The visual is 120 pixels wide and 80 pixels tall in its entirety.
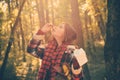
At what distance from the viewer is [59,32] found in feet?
13.9

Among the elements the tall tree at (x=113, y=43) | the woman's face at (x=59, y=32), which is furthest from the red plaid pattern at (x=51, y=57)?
the tall tree at (x=113, y=43)

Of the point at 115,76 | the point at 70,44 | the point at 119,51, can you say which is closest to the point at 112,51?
the point at 119,51

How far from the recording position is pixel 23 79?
17312mm

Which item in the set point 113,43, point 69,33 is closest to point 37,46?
point 69,33

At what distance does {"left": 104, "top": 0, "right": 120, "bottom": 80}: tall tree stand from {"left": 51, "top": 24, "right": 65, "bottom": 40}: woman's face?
238 cm

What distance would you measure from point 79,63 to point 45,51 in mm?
724

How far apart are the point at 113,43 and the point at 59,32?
2473 mm

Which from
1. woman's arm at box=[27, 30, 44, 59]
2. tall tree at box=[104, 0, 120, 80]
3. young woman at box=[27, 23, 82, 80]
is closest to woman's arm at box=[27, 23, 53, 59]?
woman's arm at box=[27, 30, 44, 59]

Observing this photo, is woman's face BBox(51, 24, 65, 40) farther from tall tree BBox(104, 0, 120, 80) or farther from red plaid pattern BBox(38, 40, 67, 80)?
tall tree BBox(104, 0, 120, 80)

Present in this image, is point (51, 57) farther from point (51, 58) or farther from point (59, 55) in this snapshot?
point (59, 55)

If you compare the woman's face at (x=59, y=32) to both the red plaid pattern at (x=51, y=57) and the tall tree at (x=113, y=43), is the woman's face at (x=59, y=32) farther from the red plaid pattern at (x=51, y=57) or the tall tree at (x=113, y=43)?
the tall tree at (x=113, y=43)

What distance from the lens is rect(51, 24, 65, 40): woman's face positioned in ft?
13.9

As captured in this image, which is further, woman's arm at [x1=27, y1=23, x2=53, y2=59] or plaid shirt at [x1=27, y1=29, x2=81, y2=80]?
woman's arm at [x1=27, y1=23, x2=53, y2=59]

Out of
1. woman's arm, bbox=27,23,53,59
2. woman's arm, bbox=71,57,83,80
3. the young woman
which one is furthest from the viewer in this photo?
woman's arm, bbox=27,23,53,59
